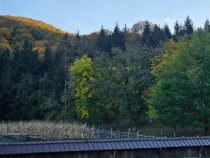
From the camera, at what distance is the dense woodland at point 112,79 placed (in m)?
30.1

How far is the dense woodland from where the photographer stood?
3011 centimetres

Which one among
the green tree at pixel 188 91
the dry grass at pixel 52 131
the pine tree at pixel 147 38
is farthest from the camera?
the pine tree at pixel 147 38

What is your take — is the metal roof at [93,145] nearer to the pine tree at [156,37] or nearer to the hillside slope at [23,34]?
the pine tree at [156,37]

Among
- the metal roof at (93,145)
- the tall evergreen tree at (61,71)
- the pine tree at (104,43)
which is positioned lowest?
the metal roof at (93,145)

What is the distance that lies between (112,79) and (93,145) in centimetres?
3324

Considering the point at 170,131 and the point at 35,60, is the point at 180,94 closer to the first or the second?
the point at 170,131

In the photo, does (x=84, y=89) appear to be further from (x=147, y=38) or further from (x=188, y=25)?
(x=188, y=25)

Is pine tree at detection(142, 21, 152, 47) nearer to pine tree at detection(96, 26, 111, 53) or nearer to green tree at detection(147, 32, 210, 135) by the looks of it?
pine tree at detection(96, 26, 111, 53)

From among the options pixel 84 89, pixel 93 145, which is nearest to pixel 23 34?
pixel 84 89

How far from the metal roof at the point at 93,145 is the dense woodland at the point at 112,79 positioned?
51.5ft

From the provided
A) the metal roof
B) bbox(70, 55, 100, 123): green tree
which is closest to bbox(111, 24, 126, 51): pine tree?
bbox(70, 55, 100, 123): green tree

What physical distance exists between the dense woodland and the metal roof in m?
15.7

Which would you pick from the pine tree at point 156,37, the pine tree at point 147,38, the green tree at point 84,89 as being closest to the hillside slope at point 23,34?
the pine tree at point 147,38

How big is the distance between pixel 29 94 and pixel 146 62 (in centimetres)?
3109
